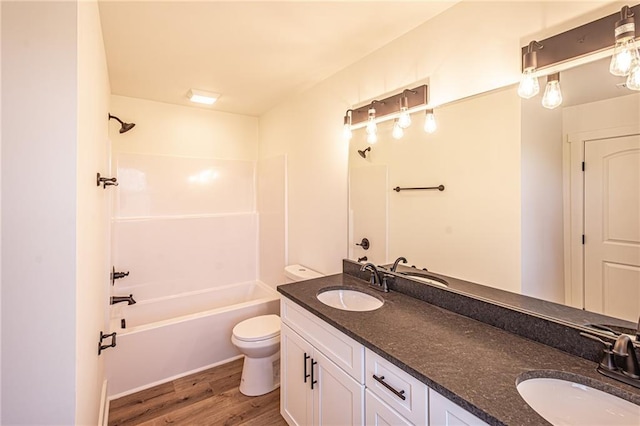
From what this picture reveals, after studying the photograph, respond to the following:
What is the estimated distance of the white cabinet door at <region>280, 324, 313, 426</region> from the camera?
1.60 meters

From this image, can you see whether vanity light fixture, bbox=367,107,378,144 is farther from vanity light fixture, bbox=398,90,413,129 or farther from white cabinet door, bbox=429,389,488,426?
white cabinet door, bbox=429,389,488,426

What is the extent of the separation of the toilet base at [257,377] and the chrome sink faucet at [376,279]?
1074 mm

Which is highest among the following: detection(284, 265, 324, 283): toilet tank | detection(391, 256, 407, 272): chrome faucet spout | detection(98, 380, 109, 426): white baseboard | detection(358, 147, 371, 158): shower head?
detection(358, 147, 371, 158): shower head

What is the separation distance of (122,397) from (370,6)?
9.85ft

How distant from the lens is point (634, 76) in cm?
100

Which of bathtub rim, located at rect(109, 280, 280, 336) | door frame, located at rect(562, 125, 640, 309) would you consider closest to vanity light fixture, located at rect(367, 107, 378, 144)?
door frame, located at rect(562, 125, 640, 309)

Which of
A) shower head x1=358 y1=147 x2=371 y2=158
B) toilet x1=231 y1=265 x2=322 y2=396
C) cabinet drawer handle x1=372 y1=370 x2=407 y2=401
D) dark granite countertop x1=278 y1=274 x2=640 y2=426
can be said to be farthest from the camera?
toilet x1=231 y1=265 x2=322 y2=396

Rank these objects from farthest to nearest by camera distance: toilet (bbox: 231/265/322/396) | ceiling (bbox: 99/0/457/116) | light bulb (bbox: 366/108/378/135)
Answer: toilet (bbox: 231/265/322/396) → light bulb (bbox: 366/108/378/135) → ceiling (bbox: 99/0/457/116)

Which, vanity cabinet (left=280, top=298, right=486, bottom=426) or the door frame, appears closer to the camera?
vanity cabinet (left=280, top=298, right=486, bottom=426)

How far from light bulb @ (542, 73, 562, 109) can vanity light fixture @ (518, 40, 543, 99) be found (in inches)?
1.5

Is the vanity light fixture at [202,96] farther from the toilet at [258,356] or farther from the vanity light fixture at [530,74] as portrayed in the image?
the vanity light fixture at [530,74]

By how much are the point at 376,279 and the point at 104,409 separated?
1926 mm

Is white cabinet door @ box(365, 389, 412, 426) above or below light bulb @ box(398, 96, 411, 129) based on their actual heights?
below

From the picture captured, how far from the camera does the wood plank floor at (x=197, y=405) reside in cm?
199
